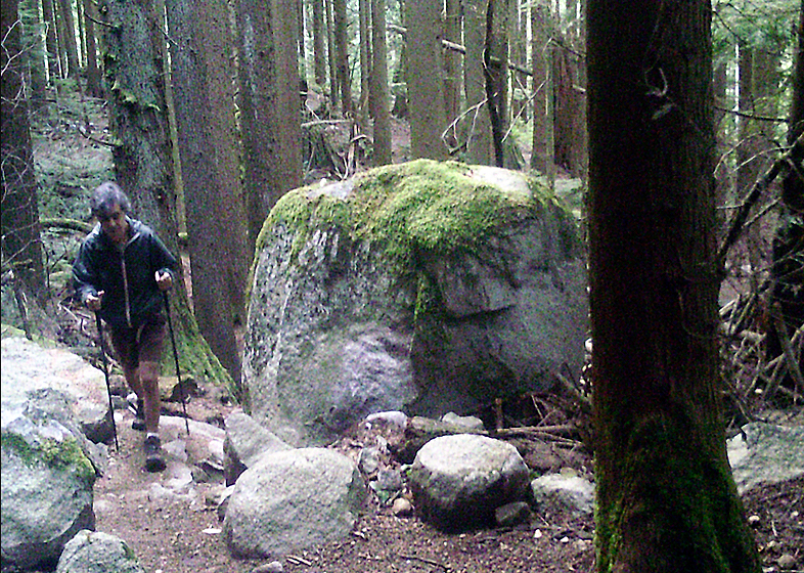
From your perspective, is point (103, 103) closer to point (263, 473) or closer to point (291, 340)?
point (291, 340)

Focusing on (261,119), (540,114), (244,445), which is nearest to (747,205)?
(244,445)

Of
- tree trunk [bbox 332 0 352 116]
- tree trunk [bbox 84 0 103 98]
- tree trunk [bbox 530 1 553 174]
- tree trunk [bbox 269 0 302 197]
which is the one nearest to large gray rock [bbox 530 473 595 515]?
tree trunk [bbox 84 0 103 98]

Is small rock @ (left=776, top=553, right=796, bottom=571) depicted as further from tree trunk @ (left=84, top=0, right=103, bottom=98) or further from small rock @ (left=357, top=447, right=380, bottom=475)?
tree trunk @ (left=84, top=0, right=103, bottom=98)

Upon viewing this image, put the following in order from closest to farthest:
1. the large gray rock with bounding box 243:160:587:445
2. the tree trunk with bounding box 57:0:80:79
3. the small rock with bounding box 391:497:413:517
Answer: the small rock with bounding box 391:497:413:517 < the large gray rock with bounding box 243:160:587:445 < the tree trunk with bounding box 57:0:80:79

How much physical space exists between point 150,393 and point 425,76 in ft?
19.8

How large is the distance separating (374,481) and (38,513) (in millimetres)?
2292

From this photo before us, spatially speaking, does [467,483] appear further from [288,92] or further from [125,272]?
[288,92]

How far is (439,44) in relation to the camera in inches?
412

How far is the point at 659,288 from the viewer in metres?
2.88

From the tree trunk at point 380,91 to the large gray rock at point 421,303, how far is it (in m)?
11.1

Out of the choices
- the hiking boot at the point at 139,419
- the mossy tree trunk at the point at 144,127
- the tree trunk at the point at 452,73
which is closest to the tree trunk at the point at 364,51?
the tree trunk at the point at 452,73

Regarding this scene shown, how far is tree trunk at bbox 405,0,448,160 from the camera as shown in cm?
1030

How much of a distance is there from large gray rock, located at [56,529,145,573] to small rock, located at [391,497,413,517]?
1.62 metres

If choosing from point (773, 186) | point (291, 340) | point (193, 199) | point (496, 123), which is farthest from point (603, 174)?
point (193, 199)
